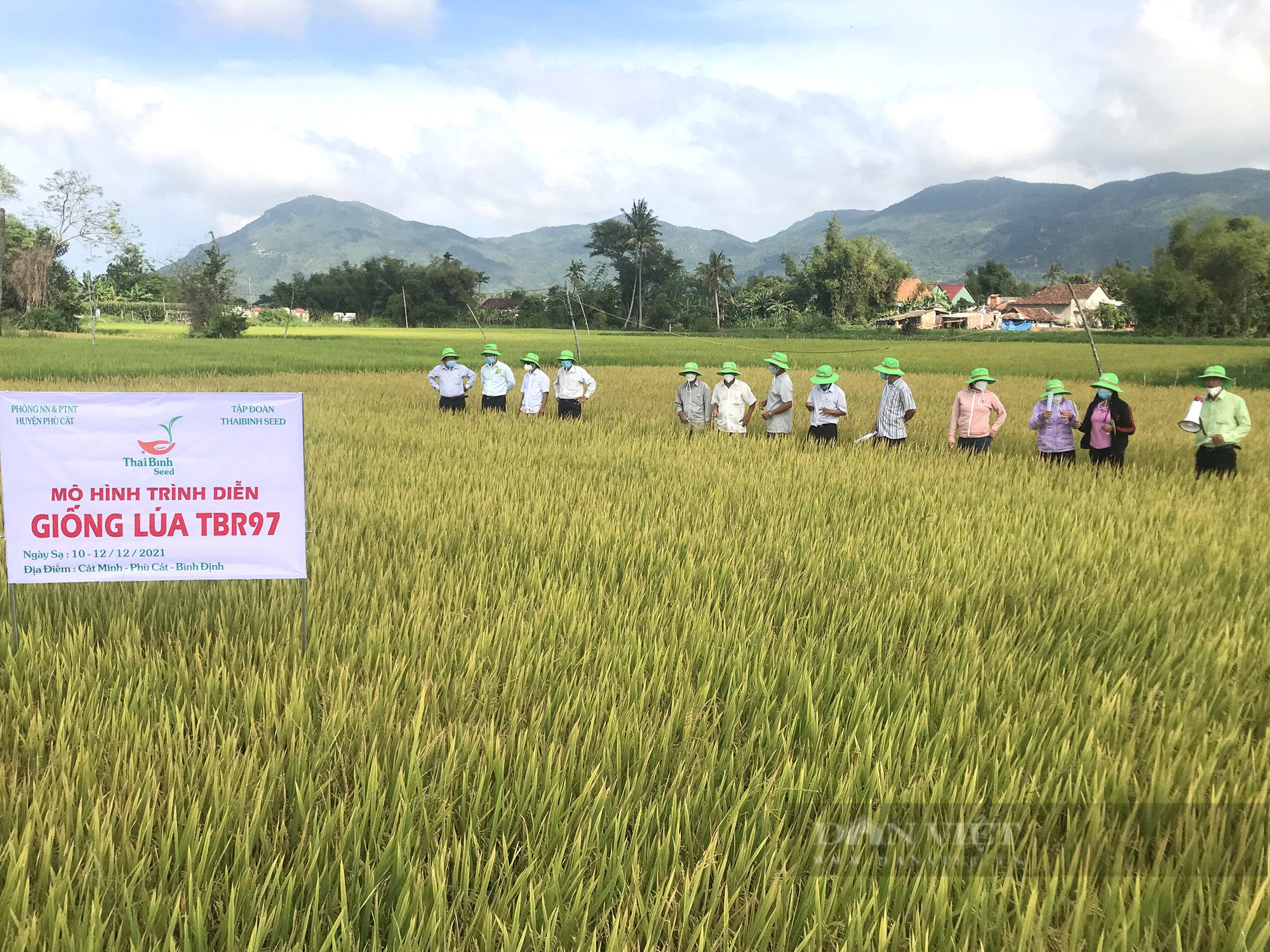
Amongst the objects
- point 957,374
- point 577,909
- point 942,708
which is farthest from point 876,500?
point 957,374

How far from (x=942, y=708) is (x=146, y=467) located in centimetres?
305

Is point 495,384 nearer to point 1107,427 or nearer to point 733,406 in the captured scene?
point 733,406

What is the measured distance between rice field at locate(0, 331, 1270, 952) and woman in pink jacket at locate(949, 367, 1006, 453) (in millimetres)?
3443

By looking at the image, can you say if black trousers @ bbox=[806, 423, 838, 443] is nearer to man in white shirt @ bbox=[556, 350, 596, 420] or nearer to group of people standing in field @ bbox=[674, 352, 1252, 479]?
group of people standing in field @ bbox=[674, 352, 1252, 479]

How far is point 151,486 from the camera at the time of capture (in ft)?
9.57

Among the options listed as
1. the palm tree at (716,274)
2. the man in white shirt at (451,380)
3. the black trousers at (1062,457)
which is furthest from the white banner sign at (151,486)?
the palm tree at (716,274)

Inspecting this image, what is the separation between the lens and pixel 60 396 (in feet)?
9.37

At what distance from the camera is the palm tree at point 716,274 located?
66.8m

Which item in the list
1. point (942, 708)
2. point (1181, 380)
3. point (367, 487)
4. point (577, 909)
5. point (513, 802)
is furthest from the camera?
point (1181, 380)

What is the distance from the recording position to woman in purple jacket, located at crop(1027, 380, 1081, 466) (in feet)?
27.0

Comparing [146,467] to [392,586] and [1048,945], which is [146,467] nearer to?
[392,586]

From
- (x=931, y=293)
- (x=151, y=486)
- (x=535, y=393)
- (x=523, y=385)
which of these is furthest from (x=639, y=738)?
(x=931, y=293)

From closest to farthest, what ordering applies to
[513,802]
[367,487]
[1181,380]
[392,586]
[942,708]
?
[513,802] → [942,708] → [392,586] → [367,487] → [1181,380]

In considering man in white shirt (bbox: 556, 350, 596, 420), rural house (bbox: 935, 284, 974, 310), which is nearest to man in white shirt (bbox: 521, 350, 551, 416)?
man in white shirt (bbox: 556, 350, 596, 420)
